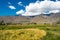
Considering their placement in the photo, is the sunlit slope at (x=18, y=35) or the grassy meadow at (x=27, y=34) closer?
the sunlit slope at (x=18, y=35)

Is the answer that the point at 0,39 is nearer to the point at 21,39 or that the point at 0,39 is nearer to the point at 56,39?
the point at 21,39

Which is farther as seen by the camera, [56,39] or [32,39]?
[56,39]

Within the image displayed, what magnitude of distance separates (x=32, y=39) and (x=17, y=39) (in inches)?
128

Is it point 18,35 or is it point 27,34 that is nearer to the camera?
point 18,35

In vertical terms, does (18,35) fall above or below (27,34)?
above

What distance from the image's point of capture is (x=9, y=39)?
32812 mm

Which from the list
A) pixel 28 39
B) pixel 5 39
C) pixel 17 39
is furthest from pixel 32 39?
pixel 5 39

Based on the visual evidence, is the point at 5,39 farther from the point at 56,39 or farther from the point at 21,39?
the point at 56,39

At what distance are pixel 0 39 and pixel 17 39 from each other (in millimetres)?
3559

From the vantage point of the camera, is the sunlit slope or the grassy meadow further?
the grassy meadow

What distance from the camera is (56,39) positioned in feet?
121

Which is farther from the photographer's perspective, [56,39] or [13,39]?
[56,39]

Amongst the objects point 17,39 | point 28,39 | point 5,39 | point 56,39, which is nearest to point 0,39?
point 5,39

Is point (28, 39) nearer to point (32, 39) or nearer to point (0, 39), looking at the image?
point (32, 39)
